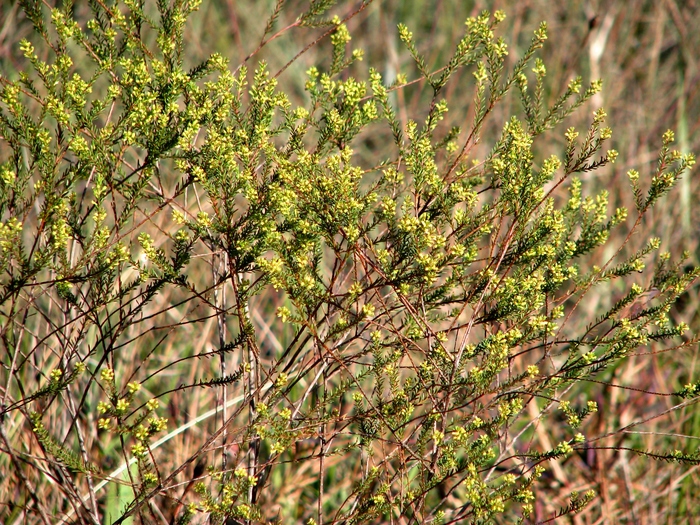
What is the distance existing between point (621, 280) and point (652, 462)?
156cm

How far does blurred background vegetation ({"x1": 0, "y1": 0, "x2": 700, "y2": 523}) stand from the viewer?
10.7ft

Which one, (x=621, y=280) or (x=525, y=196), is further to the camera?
(x=621, y=280)

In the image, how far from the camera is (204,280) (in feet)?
13.5

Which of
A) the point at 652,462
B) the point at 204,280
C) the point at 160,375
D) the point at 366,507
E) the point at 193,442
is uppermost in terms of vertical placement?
the point at 204,280

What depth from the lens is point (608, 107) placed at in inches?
192

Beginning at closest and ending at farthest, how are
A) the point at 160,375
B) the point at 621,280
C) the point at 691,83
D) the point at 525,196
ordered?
the point at 525,196 → the point at 160,375 → the point at 621,280 → the point at 691,83

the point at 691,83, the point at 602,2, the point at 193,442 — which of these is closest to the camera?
the point at 193,442

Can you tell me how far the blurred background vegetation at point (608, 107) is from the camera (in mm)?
3260

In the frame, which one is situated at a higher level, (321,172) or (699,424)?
(321,172)

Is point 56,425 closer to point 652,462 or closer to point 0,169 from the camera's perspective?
point 0,169

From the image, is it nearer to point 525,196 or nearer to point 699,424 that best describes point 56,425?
point 525,196

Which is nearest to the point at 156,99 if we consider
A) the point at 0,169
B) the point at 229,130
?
the point at 229,130

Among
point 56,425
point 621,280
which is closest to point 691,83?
point 621,280

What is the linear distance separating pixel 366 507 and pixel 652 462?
186cm
